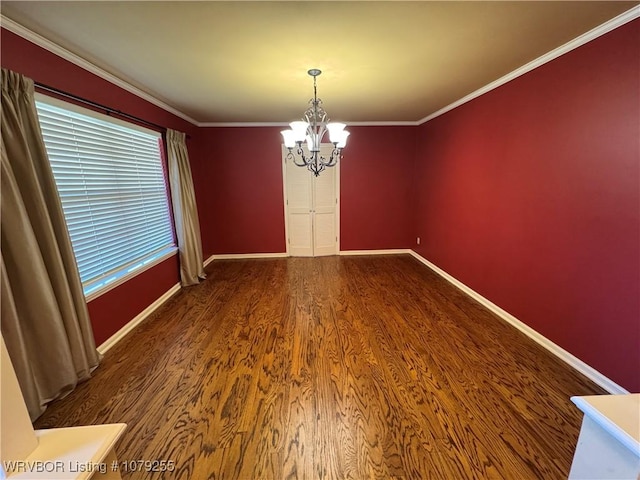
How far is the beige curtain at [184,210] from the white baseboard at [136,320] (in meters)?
0.30

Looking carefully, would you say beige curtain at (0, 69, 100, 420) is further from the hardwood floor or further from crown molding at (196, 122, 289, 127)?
crown molding at (196, 122, 289, 127)

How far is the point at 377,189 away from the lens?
501cm

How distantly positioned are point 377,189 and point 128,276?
3927 mm

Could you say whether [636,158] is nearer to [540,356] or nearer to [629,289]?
[629,289]

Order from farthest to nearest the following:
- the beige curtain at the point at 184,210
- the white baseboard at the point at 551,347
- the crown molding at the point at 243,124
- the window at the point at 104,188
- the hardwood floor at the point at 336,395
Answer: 1. the crown molding at the point at 243,124
2. the beige curtain at the point at 184,210
3. the window at the point at 104,188
4. the white baseboard at the point at 551,347
5. the hardwood floor at the point at 336,395

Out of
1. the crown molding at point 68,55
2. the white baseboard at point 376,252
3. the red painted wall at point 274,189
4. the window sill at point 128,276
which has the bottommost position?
the white baseboard at point 376,252

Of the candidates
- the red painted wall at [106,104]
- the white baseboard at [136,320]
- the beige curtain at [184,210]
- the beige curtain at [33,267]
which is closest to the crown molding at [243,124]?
the red painted wall at [106,104]

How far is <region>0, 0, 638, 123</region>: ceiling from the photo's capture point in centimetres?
155

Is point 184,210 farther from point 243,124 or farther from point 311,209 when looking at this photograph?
point 311,209

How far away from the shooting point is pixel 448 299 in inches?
130

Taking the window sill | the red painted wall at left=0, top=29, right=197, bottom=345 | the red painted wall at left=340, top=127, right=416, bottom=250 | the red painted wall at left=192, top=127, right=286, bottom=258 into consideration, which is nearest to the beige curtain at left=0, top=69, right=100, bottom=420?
the red painted wall at left=0, top=29, right=197, bottom=345

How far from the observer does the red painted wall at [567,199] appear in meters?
1.72

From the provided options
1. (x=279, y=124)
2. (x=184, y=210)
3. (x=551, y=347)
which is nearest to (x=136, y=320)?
(x=184, y=210)

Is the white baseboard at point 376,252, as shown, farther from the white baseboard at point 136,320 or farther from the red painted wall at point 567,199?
the white baseboard at point 136,320
